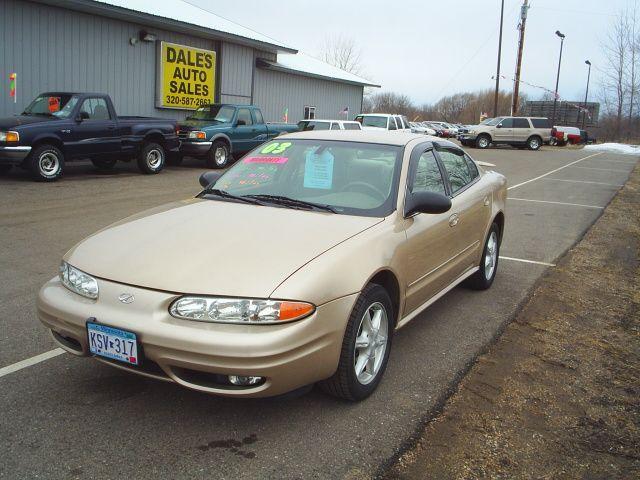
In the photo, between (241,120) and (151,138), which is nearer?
(151,138)

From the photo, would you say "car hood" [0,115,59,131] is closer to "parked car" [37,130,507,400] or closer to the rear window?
"parked car" [37,130,507,400]

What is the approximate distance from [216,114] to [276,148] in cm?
1298

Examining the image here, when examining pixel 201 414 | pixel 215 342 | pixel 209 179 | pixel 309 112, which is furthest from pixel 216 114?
pixel 215 342

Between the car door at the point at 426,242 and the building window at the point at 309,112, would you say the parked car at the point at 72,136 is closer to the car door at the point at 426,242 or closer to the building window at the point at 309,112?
the car door at the point at 426,242

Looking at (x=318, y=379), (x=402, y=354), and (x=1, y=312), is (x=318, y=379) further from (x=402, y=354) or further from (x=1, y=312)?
(x=1, y=312)

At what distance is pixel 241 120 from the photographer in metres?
17.2

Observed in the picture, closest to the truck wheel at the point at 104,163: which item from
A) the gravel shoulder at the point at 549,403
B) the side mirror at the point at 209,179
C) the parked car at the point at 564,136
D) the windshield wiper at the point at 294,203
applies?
the side mirror at the point at 209,179

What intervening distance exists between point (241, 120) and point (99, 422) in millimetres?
14829

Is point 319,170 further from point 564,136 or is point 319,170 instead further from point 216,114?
point 564,136

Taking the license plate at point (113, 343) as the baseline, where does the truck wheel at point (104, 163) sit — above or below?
above

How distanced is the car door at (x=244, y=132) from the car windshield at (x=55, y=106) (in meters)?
5.13

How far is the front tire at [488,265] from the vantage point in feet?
18.5

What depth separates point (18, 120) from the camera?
465 inches

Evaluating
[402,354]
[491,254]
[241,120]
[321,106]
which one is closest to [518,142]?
[321,106]
